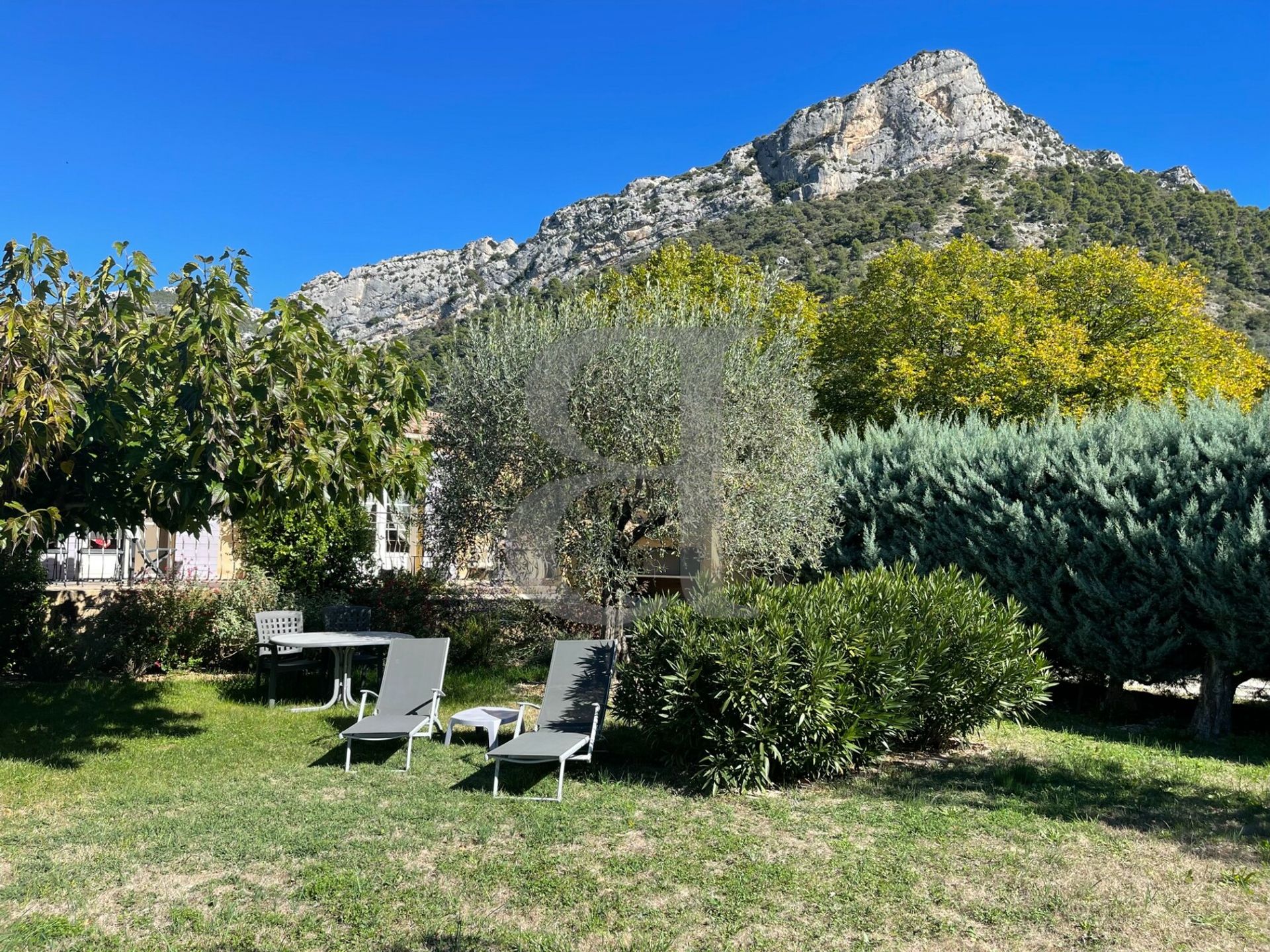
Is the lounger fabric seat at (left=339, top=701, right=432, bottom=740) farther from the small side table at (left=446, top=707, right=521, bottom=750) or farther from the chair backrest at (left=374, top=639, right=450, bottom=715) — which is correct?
the chair backrest at (left=374, top=639, right=450, bottom=715)

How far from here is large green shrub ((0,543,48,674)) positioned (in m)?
11.0

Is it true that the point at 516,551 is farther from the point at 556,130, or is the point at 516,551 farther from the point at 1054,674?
the point at 556,130

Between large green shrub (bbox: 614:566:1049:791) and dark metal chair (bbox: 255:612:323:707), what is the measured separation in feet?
16.4

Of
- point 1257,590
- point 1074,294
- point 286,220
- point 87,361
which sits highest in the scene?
point 286,220

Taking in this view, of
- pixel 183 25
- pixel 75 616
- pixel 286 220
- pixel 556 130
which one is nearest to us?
pixel 75 616

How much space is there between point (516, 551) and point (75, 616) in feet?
20.9

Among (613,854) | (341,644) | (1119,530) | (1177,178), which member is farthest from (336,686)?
(1177,178)

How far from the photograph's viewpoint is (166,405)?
6902mm

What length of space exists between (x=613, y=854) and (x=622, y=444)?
222 inches

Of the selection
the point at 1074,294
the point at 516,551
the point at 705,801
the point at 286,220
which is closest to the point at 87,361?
the point at 516,551

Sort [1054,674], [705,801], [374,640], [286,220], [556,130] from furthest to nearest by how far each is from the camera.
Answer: [556,130] → [286,220] → [1054,674] → [374,640] → [705,801]

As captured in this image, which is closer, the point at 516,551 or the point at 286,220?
the point at 516,551

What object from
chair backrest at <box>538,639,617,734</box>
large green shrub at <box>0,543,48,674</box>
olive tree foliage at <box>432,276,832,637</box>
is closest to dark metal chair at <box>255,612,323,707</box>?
olive tree foliage at <box>432,276,832,637</box>

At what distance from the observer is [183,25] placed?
13.1m
